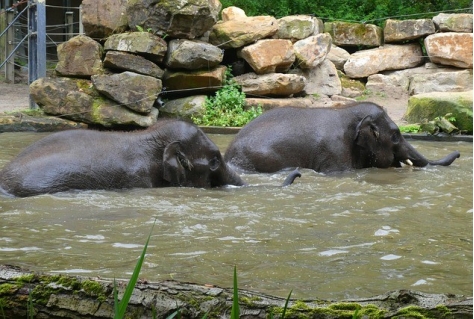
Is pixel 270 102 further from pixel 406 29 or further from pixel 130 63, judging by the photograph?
pixel 406 29

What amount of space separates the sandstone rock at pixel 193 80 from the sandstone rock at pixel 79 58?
1233 millimetres

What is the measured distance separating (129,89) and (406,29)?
7921 mm

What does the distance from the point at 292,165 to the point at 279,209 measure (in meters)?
2.48

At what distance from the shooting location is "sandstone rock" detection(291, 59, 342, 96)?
16.5 meters

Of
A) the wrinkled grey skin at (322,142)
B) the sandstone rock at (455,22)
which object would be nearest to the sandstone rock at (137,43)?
the wrinkled grey skin at (322,142)

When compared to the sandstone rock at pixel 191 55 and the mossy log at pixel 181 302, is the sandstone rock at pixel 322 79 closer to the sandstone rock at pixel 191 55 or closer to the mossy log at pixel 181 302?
the sandstone rock at pixel 191 55

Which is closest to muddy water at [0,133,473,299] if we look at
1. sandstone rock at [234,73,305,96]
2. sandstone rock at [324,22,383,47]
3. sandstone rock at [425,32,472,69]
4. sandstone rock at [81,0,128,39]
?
sandstone rock at [234,73,305,96]

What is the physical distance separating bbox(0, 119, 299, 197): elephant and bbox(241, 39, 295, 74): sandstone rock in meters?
6.81

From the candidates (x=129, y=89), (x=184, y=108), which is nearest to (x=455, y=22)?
(x=184, y=108)

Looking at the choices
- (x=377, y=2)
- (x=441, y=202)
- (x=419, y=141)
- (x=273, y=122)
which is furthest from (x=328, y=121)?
(x=377, y=2)

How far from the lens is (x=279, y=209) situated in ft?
24.4

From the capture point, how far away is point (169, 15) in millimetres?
14367

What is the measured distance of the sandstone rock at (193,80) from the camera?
14.6 meters

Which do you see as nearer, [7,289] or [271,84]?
[7,289]
